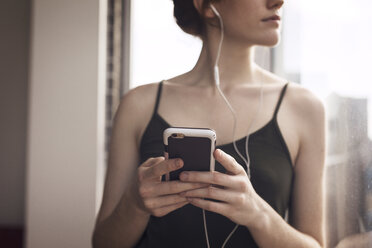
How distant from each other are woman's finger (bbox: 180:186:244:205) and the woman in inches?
1.7

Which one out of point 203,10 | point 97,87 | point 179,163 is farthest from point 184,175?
point 97,87

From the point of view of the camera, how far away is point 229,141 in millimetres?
798

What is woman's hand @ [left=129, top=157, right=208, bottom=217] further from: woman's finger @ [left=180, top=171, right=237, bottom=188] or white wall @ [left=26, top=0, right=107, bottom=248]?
white wall @ [left=26, top=0, right=107, bottom=248]

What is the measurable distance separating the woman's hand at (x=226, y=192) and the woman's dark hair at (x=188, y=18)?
1.67ft

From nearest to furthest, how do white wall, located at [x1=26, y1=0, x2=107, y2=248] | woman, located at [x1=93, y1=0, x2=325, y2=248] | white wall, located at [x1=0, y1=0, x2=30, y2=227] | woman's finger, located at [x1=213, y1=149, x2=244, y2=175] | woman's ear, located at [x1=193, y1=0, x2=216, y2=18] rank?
woman's finger, located at [x1=213, y1=149, x2=244, y2=175], woman, located at [x1=93, y1=0, x2=325, y2=248], woman's ear, located at [x1=193, y1=0, x2=216, y2=18], white wall, located at [x1=26, y1=0, x2=107, y2=248], white wall, located at [x1=0, y1=0, x2=30, y2=227]

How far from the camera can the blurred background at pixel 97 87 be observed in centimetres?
63

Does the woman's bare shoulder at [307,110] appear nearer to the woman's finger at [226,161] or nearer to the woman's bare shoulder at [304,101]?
the woman's bare shoulder at [304,101]

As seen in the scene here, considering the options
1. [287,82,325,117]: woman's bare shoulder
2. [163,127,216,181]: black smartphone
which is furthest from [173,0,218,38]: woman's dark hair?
[163,127,216,181]: black smartphone

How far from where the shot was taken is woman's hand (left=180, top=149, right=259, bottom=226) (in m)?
0.55

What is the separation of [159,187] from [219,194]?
105 millimetres

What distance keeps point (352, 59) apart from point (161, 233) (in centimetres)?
56

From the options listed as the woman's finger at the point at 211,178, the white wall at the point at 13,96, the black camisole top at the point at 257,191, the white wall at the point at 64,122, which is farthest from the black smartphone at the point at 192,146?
the white wall at the point at 13,96

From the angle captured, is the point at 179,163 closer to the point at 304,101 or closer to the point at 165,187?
the point at 165,187

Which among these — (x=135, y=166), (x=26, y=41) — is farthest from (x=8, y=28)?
(x=135, y=166)
